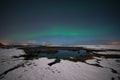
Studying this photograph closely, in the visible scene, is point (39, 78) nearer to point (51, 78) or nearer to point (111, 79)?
point (51, 78)

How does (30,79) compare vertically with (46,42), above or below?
below

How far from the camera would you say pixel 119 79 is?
9586 millimetres

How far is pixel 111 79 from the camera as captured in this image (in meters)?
9.59

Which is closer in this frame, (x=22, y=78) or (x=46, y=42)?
(x=22, y=78)

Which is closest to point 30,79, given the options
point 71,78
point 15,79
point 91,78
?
point 15,79

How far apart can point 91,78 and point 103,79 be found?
1.40m

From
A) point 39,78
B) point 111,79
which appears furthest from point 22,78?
point 111,79

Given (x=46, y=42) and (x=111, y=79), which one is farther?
(x=46, y=42)

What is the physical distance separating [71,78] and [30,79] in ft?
16.4

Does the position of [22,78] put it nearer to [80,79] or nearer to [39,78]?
[39,78]

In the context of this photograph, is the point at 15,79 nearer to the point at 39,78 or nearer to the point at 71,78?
the point at 39,78

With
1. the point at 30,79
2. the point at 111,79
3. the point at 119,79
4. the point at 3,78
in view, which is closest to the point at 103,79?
the point at 111,79

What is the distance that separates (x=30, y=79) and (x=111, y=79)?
9.84 meters

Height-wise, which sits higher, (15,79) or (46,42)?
(46,42)
